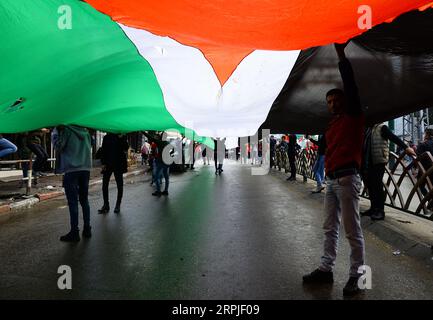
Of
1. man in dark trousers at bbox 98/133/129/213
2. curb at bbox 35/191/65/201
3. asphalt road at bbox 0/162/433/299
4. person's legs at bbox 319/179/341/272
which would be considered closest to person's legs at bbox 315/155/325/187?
asphalt road at bbox 0/162/433/299

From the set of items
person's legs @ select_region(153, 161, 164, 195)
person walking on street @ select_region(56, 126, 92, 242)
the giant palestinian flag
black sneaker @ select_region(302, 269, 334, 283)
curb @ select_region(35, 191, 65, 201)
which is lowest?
curb @ select_region(35, 191, 65, 201)

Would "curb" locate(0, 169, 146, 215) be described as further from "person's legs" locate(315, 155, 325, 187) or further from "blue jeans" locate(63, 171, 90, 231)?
"person's legs" locate(315, 155, 325, 187)

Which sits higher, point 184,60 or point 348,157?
point 184,60

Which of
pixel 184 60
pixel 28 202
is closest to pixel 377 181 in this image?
pixel 184 60

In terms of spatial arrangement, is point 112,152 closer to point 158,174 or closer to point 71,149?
point 71,149

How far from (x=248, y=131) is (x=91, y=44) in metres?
3.96

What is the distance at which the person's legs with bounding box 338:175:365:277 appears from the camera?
3.04 meters

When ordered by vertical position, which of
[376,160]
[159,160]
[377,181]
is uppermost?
[376,160]

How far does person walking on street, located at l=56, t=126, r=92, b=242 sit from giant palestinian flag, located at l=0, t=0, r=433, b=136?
35 cm

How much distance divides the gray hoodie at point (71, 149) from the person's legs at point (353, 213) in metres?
3.78

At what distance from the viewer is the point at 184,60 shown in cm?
380

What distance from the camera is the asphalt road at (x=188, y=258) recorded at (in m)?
3.26

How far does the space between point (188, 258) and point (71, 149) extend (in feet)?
8.03

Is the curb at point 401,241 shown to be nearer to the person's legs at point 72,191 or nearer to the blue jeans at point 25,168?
the person's legs at point 72,191
